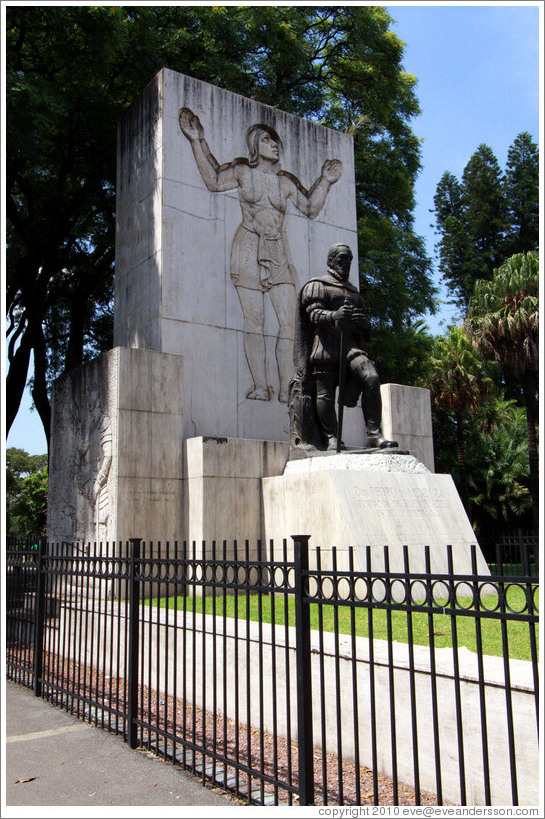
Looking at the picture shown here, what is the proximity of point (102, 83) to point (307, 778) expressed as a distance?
1606 cm

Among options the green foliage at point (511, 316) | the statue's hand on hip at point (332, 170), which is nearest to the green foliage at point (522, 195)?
the green foliage at point (511, 316)

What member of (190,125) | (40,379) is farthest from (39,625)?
(40,379)

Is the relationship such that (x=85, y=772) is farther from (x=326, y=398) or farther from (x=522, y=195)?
(x=522, y=195)

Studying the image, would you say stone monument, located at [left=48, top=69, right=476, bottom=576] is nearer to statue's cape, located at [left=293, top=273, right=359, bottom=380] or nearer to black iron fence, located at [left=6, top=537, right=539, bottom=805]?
statue's cape, located at [left=293, top=273, right=359, bottom=380]

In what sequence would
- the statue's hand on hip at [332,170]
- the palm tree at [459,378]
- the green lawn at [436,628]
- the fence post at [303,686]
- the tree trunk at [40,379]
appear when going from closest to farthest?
the fence post at [303,686], the green lawn at [436,628], the statue's hand on hip at [332,170], the tree trunk at [40,379], the palm tree at [459,378]

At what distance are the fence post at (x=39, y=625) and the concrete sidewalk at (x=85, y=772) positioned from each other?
3.52ft

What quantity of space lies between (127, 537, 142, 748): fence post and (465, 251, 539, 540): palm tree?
717 inches

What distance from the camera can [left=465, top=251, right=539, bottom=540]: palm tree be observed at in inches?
867

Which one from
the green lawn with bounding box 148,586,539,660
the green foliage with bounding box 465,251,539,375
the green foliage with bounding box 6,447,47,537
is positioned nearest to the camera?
the green lawn with bounding box 148,586,539,660

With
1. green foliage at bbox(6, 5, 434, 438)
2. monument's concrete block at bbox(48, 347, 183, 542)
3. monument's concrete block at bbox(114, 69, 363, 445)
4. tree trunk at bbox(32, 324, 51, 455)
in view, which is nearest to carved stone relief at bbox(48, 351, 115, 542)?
monument's concrete block at bbox(48, 347, 183, 542)

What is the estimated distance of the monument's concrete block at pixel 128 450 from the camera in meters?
10.8

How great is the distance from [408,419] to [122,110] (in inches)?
372

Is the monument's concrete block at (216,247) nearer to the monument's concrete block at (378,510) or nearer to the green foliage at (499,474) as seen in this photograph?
the monument's concrete block at (378,510)

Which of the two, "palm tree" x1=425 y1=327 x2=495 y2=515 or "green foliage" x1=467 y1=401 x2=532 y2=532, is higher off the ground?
"palm tree" x1=425 y1=327 x2=495 y2=515
